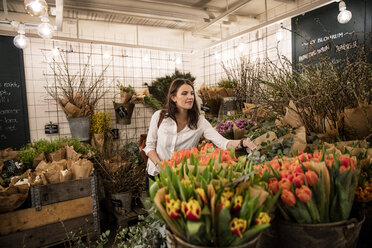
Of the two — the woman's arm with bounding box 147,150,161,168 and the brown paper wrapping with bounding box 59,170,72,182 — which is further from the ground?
the woman's arm with bounding box 147,150,161,168

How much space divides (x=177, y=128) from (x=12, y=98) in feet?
10.2

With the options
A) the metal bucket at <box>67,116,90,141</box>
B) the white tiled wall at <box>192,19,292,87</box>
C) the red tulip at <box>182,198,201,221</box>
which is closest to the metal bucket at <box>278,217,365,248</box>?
the red tulip at <box>182,198,201,221</box>

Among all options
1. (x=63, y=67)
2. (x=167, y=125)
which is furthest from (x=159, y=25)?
(x=167, y=125)

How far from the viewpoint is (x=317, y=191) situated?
2.24 feet

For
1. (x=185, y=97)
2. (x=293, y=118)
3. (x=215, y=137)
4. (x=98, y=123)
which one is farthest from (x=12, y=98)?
(x=293, y=118)

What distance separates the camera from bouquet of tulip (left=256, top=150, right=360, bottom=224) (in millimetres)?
667

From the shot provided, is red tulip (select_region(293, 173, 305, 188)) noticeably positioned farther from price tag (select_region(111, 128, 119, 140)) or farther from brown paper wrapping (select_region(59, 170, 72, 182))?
price tag (select_region(111, 128, 119, 140))

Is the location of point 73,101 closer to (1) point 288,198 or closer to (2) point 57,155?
(2) point 57,155

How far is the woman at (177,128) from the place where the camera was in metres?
2.06

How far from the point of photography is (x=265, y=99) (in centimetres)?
160

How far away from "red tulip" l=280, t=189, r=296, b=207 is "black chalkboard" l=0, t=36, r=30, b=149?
167 inches

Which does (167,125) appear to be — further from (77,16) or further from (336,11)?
(77,16)

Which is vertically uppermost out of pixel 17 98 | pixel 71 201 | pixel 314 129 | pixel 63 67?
pixel 63 67

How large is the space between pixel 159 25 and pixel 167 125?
11.2ft
